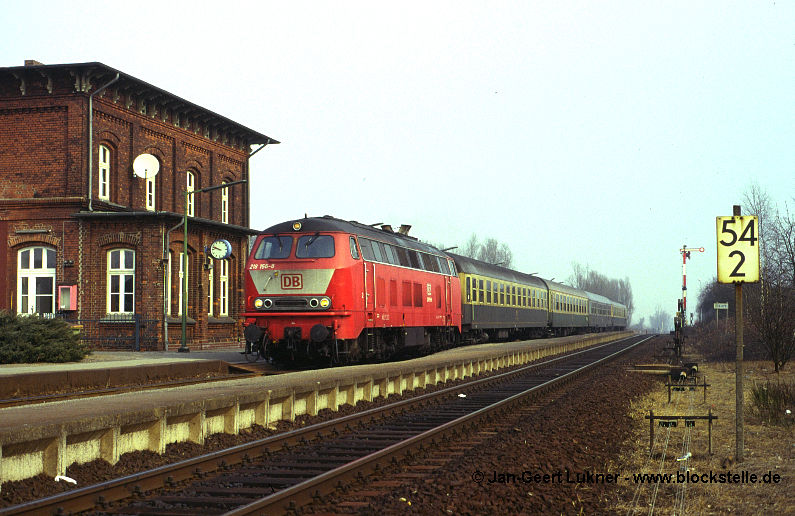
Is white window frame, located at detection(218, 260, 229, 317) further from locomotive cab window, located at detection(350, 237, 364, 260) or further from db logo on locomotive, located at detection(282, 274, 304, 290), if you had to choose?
locomotive cab window, located at detection(350, 237, 364, 260)

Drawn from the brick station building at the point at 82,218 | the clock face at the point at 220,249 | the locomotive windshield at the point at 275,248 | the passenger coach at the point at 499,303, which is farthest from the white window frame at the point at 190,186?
the locomotive windshield at the point at 275,248

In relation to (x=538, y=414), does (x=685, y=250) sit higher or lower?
higher

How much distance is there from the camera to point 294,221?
20.0 m

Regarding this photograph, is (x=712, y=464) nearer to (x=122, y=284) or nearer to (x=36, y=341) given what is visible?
(x=36, y=341)

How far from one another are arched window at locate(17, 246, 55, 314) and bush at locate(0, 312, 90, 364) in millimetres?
8239

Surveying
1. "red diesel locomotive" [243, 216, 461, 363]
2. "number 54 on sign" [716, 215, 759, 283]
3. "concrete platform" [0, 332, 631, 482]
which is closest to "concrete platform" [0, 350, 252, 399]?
"concrete platform" [0, 332, 631, 482]

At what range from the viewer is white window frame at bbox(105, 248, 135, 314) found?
29.8 metres

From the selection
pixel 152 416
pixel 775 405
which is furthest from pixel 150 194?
pixel 775 405

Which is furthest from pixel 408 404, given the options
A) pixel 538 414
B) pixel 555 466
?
pixel 555 466

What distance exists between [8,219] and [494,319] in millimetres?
19824

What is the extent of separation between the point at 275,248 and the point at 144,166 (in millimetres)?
13318

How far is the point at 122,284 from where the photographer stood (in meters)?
29.8

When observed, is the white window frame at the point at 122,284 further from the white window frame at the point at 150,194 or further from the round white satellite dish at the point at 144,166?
the white window frame at the point at 150,194

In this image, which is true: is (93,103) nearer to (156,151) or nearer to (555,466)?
(156,151)
